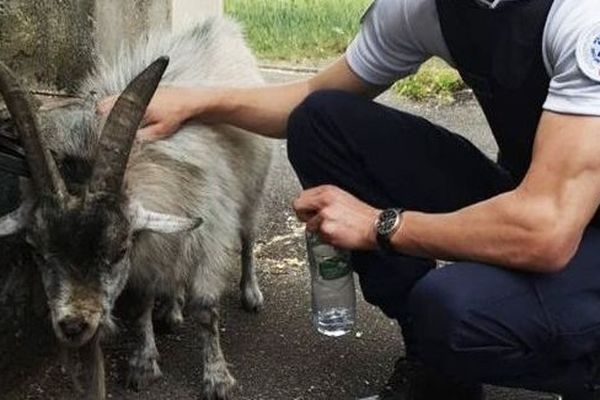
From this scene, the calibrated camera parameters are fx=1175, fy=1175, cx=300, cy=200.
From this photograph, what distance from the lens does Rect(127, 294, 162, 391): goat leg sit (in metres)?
4.19

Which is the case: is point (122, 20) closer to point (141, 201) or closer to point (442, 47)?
point (141, 201)

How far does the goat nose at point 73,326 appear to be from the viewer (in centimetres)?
345

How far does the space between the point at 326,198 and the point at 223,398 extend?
976mm

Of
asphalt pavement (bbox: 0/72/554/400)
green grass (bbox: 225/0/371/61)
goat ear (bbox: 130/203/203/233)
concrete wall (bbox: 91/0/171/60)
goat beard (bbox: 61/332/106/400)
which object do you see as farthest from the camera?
green grass (bbox: 225/0/371/61)

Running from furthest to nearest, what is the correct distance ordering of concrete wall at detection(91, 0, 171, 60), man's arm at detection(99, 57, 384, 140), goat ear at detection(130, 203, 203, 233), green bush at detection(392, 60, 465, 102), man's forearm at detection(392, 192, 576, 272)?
green bush at detection(392, 60, 465, 102) < concrete wall at detection(91, 0, 171, 60) < man's arm at detection(99, 57, 384, 140) < goat ear at detection(130, 203, 203, 233) < man's forearm at detection(392, 192, 576, 272)

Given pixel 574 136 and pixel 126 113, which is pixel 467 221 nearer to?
pixel 574 136

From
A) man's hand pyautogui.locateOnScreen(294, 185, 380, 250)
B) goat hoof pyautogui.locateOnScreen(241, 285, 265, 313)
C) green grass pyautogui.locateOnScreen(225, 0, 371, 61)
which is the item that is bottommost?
green grass pyautogui.locateOnScreen(225, 0, 371, 61)

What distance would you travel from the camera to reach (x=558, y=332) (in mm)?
3131

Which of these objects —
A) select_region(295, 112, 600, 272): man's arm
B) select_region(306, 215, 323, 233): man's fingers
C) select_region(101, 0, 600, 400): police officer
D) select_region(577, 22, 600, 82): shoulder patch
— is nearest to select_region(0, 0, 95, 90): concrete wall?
select_region(101, 0, 600, 400): police officer

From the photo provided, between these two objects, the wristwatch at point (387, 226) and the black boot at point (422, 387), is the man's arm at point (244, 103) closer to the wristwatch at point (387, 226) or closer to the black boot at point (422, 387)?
the wristwatch at point (387, 226)

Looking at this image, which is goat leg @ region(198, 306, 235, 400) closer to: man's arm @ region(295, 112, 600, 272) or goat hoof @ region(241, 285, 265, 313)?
goat hoof @ region(241, 285, 265, 313)

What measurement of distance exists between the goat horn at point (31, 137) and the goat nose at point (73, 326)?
0.35m

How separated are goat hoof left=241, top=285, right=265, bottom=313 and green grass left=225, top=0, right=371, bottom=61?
4.01 meters

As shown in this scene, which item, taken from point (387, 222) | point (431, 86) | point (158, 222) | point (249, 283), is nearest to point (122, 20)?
point (249, 283)
